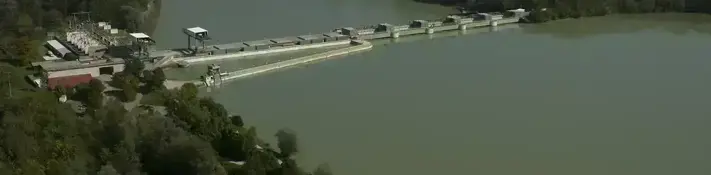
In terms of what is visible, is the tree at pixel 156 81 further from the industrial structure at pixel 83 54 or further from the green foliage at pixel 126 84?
the industrial structure at pixel 83 54

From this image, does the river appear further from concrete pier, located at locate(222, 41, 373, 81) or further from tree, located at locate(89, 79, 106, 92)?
tree, located at locate(89, 79, 106, 92)

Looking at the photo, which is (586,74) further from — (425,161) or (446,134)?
(425,161)

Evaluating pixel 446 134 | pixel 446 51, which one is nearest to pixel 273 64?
pixel 446 51

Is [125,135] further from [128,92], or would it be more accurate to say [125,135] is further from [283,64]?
[283,64]

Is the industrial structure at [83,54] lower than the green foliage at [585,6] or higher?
lower

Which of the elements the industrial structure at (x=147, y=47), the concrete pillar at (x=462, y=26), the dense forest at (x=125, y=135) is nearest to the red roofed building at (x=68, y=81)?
the industrial structure at (x=147, y=47)

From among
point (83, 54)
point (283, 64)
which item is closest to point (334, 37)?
point (283, 64)
